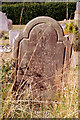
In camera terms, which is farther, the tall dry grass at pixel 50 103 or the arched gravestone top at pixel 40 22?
the arched gravestone top at pixel 40 22

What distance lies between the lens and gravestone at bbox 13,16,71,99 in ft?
8.66

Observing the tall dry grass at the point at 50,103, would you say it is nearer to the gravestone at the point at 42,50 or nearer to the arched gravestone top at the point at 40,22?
the gravestone at the point at 42,50

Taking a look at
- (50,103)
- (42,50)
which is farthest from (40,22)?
(50,103)

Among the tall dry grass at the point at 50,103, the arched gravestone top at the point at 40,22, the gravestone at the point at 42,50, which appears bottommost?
the tall dry grass at the point at 50,103

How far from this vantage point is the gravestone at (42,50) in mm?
2639

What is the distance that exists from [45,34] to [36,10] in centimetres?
1505

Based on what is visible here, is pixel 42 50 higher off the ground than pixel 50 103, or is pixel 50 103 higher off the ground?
pixel 42 50

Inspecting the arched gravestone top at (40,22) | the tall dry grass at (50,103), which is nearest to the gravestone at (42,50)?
the arched gravestone top at (40,22)

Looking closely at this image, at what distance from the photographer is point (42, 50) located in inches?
107

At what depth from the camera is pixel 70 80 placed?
250 cm

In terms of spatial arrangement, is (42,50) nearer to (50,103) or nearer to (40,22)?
(40,22)

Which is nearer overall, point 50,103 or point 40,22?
point 40,22

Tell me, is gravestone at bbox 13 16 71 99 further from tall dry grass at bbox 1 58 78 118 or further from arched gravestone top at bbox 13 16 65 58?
tall dry grass at bbox 1 58 78 118

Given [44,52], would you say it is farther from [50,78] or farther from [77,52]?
[77,52]
